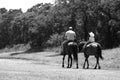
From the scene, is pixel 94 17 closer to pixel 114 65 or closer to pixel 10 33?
pixel 114 65

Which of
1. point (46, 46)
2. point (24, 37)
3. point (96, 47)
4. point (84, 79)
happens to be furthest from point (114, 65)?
point (24, 37)

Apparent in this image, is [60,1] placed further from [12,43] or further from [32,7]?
[32,7]

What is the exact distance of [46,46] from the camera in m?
70.0

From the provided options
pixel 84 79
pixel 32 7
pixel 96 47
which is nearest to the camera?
pixel 84 79

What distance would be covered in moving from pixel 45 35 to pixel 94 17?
22.4 m

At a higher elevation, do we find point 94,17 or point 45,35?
point 94,17

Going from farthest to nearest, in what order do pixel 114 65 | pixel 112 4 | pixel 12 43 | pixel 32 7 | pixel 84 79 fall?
pixel 32 7 → pixel 12 43 → pixel 112 4 → pixel 114 65 → pixel 84 79

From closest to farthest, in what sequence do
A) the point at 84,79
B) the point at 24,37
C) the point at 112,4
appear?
the point at 84,79, the point at 112,4, the point at 24,37

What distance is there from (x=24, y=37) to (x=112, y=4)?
117 feet

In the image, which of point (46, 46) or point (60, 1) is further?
point (46, 46)

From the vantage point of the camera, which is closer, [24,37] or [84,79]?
[84,79]

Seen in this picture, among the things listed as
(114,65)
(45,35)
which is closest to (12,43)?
(45,35)

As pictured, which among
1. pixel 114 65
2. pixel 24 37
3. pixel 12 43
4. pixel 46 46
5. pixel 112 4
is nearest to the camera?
pixel 114 65

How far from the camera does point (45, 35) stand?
7419 cm
